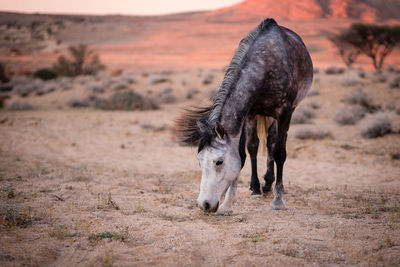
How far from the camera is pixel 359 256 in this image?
3.14 m

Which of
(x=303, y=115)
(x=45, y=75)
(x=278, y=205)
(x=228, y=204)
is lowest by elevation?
(x=45, y=75)

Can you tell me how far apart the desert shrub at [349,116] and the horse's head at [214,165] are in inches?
383

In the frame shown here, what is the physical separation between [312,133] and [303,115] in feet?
8.75

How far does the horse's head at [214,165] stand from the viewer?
3.69 metres

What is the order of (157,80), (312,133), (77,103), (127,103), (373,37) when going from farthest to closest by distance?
(373,37) → (157,80) → (77,103) → (127,103) → (312,133)

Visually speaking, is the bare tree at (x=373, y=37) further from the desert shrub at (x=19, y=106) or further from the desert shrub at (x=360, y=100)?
the desert shrub at (x=19, y=106)

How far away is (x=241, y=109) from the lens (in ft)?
13.1

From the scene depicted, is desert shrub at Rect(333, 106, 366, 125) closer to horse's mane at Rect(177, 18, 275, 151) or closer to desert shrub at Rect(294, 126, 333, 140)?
desert shrub at Rect(294, 126, 333, 140)

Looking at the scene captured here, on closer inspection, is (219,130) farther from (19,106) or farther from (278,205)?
(19,106)

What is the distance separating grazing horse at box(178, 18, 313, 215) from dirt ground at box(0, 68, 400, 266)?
0.55 m

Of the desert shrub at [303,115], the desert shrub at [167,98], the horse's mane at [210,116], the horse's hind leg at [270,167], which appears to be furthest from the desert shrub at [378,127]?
the desert shrub at [167,98]

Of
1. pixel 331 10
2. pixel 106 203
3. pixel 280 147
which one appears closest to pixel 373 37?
pixel 280 147

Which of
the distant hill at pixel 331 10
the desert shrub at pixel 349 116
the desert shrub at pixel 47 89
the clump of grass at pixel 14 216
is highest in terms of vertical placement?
the distant hill at pixel 331 10

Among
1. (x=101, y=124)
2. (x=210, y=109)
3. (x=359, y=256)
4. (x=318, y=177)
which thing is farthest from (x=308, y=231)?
(x=101, y=124)
